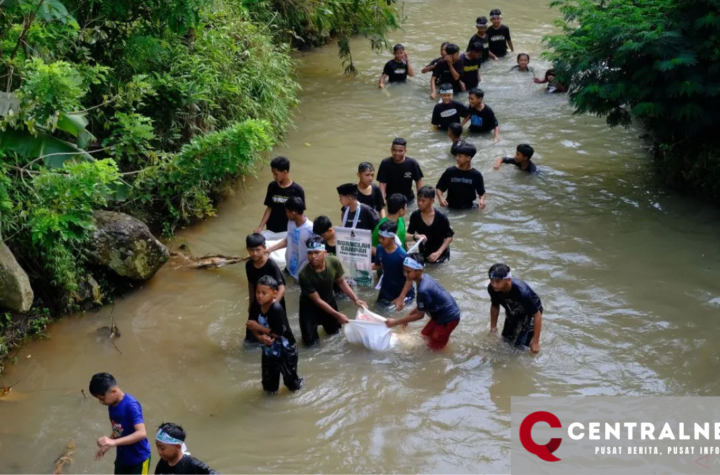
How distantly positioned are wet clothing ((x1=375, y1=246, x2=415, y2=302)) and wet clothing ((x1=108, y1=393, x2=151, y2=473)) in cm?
A: 358

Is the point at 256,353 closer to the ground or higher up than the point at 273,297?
closer to the ground

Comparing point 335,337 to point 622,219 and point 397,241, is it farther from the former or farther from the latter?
point 622,219

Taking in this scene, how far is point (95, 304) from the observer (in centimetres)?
927

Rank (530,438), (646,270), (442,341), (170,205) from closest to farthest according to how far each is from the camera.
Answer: (530,438), (442,341), (646,270), (170,205)

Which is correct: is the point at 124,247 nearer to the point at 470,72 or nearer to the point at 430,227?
the point at 430,227

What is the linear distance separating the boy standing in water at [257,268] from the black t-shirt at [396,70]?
9595 mm

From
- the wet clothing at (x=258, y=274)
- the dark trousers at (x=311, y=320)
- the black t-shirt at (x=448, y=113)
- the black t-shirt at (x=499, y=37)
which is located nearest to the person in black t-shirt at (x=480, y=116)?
the black t-shirt at (x=448, y=113)

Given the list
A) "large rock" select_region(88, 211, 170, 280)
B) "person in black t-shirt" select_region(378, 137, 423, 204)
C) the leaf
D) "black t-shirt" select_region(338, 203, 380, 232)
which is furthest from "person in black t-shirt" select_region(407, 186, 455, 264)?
the leaf

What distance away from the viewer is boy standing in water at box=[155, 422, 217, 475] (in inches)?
221

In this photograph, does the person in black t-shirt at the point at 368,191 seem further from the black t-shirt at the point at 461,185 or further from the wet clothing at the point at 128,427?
the wet clothing at the point at 128,427

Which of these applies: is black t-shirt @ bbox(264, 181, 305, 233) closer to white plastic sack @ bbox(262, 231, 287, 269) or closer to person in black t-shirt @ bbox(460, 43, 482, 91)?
white plastic sack @ bbox(262, 231, 287, 269)

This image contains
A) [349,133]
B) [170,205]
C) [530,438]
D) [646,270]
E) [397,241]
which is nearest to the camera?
[530,438]

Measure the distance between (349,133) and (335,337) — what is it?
6582 mm

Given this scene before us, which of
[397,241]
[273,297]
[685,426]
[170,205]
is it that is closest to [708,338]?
[685,426]
